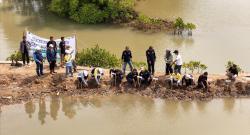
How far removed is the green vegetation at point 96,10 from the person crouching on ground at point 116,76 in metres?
8.97

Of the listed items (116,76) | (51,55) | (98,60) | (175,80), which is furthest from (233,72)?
(51,55)

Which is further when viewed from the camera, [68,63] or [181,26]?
[181,26]

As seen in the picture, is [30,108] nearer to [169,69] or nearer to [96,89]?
[96,89]

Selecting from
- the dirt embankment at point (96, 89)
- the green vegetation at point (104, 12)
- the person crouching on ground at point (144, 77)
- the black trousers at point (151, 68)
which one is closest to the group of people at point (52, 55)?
the dirt embankment at point (96, 89)

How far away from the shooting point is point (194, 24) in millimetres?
27000

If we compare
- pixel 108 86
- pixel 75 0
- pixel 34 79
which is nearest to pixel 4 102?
pixel 34 79

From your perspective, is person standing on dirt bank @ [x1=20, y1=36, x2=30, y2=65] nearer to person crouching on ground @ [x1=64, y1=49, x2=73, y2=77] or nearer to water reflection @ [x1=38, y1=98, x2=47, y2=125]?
person crouching on ground @ [x1=64, y1=49, x2=73, y2=77]

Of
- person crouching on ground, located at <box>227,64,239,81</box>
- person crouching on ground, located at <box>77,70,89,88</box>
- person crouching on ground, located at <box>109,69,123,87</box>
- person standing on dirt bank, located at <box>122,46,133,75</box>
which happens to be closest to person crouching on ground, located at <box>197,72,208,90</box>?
person crouching on ground, located at <box>227,64,239,81</box>

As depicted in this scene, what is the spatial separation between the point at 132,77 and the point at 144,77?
45 centimetres

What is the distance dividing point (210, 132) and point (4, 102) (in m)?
7.51

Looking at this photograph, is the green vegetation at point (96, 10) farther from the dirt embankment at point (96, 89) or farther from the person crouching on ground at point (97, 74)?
the person crouching on ground at point (97, 74)

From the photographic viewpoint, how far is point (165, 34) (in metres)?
26.4

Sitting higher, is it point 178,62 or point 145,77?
point 178,62

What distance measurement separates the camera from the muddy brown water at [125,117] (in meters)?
16.8
